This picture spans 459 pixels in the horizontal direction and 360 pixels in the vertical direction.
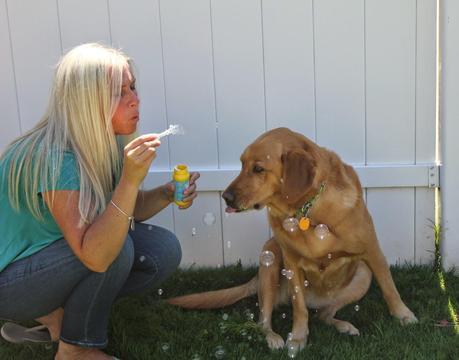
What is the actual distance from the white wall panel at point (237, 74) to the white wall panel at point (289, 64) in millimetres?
50

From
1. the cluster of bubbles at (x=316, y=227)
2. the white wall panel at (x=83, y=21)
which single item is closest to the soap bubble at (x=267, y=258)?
the cluster of bubbles at (x=316, y=227)

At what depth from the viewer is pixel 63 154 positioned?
218 centimetres

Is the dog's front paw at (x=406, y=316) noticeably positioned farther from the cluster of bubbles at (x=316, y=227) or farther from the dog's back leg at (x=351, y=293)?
the cluster of bubbles at (x=316, y=227)

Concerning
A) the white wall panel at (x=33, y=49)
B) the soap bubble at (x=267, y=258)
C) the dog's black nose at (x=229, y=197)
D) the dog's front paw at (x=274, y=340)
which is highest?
the white wall panel at (x=33, y=49)

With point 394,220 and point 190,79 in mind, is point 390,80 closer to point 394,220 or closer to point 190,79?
point 394,220

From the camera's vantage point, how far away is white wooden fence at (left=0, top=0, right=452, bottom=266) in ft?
10.9

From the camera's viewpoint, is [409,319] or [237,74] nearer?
[409,319]

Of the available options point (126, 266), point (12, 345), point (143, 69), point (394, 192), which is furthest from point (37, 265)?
point (394, 192)

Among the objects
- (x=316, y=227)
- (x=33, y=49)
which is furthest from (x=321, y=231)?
(x=33, y=49)

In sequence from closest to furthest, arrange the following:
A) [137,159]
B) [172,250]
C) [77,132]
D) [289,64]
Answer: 1. [137,159]
2. [77,132]
3. [172,250]
4. [289,64]

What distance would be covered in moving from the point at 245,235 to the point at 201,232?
0.97 ft

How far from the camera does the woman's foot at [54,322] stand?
2609 mm

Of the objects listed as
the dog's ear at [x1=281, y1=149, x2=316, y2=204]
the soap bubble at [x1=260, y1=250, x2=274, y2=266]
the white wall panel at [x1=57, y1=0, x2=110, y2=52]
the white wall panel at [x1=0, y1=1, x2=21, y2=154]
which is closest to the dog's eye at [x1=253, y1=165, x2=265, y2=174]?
the dog's ear at [x1=281, y1=149, x2=316, y2=204]

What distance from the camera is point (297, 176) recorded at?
8.34ft
